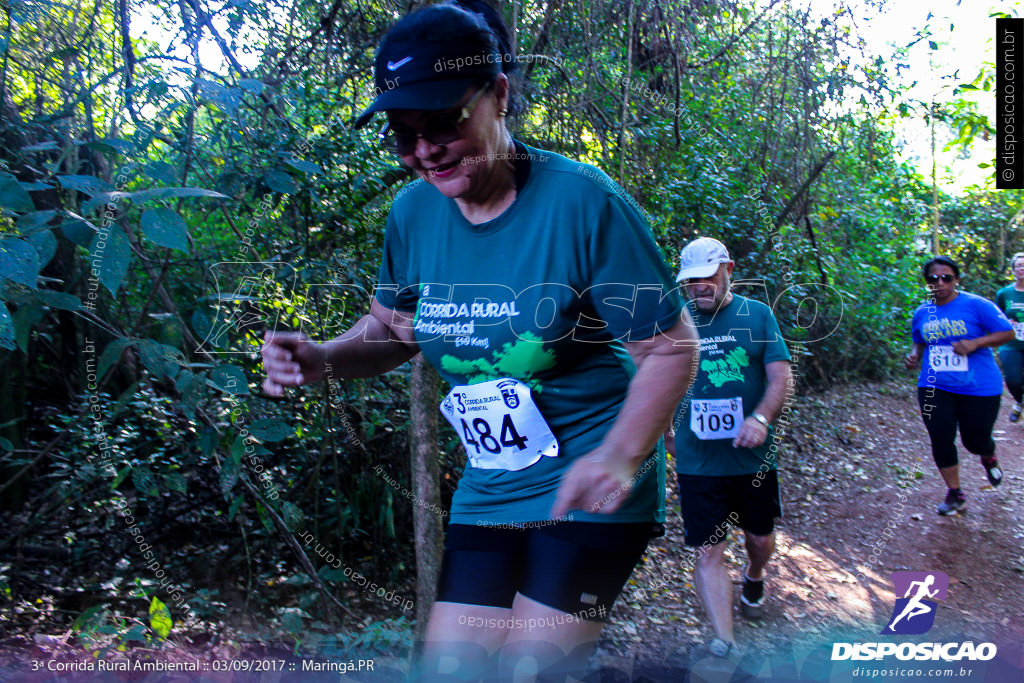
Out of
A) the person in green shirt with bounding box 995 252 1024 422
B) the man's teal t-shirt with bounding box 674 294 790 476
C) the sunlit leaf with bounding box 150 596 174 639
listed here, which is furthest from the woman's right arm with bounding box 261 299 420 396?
the person in green shirt with bounding box 995 252 1024 422

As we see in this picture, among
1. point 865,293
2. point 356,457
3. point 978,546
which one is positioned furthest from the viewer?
point 865,293

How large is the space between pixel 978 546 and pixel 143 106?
20.1ft

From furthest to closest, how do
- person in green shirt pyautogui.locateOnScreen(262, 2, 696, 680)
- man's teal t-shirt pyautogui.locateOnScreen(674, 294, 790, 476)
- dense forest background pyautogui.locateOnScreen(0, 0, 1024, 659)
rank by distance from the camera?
man's teal t-shirt pyautogui.locateOnScreen(674, 294, 790, 476), dense forest background pyautogui.locateOnScreen(0, 0, 1024, 659), person in green shirt pyautogui.locateOnScreen(262, 2, 696, 680)

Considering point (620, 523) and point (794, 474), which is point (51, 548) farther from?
point (794, 474)

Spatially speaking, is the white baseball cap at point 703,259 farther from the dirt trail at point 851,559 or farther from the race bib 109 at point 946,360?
the race bib 109 at point 946,360

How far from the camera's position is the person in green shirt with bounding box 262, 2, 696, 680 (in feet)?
5.73

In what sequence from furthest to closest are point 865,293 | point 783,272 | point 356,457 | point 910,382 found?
point 910,382, point 865,293, point 783,272, point 356,457

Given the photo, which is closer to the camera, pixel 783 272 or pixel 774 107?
pixel 783 272

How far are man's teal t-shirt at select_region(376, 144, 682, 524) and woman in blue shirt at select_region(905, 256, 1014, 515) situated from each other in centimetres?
459

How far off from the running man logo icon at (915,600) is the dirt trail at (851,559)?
0.07 meters

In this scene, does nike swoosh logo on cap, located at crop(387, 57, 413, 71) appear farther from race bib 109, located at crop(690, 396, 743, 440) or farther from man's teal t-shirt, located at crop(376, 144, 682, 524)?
race bib 109, located at crop(690, 396, 743, 440)

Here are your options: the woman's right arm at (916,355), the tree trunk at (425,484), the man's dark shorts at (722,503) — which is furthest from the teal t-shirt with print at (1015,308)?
the tree trunk at (425,484)

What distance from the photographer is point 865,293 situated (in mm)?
9641

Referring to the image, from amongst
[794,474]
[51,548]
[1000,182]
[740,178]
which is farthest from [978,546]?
[51,548]
